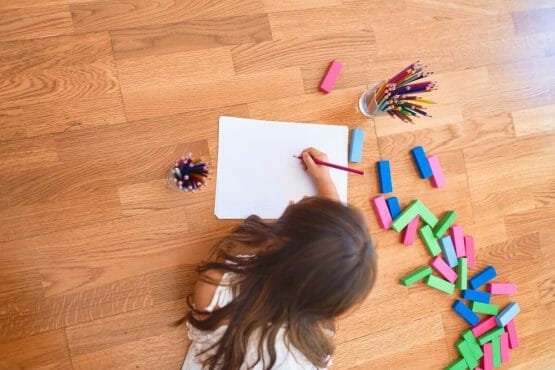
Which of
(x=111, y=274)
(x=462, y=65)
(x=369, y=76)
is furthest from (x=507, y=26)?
(x=111, y=274)

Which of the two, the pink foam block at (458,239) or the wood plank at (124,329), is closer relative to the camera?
the wood plank at (124,329)

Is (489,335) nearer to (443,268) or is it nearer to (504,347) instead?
(504,347)

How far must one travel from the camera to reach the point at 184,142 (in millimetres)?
1073

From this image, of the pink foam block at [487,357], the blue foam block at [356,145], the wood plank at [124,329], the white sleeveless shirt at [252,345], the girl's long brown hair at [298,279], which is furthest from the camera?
the pink foam block at [487,357]

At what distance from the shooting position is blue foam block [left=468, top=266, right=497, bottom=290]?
124 centimetres

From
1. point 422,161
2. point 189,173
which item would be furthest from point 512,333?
point 189,173

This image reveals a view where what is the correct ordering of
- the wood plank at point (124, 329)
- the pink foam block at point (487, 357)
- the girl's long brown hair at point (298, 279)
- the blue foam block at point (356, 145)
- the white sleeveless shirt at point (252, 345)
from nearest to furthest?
the girl's long brown hair at point (298, 279), the white sleeveless shirt at point (252, 345), the wood plank at point (124, 329), the blue foam block at point (356, 145), the pink foam block at point (487, 357)

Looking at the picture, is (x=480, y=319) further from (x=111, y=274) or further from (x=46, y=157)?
(x=46, y=157)

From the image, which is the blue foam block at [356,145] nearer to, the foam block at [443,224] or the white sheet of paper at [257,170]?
the white sheet of paper at [257,170]

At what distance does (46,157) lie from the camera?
1012 millimetres

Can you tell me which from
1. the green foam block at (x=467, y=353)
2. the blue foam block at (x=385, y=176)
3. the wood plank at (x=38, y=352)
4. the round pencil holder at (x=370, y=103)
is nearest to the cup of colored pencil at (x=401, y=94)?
the round pencil holder at (x=370, y=103)

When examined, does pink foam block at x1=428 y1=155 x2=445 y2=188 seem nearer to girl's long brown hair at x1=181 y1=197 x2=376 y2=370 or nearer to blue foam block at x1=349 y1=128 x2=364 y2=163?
blue foam block at x1=349 y1=128 x2=364 y2=163

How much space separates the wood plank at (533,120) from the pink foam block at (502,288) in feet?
1.24

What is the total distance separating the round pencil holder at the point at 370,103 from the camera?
1.11 m
